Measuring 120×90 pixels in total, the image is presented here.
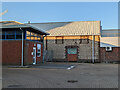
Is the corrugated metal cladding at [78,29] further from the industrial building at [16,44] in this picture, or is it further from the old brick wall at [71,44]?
the industrial building at [16,44]

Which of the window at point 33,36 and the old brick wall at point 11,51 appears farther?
the window at point 33,36

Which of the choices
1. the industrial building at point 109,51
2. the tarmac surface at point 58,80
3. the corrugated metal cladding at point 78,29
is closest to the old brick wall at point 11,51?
the tarmac surface at point 58,80

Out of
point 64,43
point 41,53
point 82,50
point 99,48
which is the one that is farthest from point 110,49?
point 41,53

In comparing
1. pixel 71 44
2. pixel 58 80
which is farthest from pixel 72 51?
pixel 58 80

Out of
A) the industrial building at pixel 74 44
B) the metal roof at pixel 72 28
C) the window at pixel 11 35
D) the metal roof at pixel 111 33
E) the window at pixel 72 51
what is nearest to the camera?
the window at pixel 11 35

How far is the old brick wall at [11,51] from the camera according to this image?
65.8 ft

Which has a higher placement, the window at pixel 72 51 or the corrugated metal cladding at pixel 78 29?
the corrugated metal cladding at pixel 78 29

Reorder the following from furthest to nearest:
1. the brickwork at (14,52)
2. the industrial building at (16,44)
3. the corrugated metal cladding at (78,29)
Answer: the corrugated metal cladding at (78,29) < the brickwork at (14,52) < the industrial building at (16,44)

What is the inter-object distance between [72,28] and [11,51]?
1528 cm

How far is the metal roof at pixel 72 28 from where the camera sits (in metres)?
30.7

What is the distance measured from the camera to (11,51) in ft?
66.5

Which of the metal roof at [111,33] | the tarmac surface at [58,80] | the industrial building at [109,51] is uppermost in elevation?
the metal roof at [111,33]

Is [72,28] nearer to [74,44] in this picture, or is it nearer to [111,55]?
[74,44]

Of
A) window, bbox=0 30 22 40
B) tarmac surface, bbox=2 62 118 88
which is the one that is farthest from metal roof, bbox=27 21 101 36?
tarmac surface, bbox=2 62 118 88
